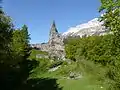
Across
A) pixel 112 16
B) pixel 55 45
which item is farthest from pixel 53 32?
pixel 112 16

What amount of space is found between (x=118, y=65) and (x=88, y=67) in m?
5.51

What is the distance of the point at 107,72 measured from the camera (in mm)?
22281

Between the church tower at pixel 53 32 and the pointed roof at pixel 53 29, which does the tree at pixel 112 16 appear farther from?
the pointed roof at pixel 53 29

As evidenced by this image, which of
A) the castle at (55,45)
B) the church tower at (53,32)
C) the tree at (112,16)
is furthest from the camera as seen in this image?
the church tower at (53,32)

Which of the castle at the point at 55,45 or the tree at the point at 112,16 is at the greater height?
the castle at the point at 55,45

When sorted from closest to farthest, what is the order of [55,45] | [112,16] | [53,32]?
[112,16], [55,45], [53,32]

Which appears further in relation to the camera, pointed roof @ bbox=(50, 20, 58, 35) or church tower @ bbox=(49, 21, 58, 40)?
pointed roof @ bbox=(50, 20, 58, 35)

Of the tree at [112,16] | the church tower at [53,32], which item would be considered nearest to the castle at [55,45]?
the church tower at [53,32]

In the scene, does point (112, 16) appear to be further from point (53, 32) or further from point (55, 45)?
point (53, 32)

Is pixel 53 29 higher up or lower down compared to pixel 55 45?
higher up

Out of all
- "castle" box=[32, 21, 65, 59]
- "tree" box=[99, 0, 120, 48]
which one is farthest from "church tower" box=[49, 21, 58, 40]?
"tree" box=[99, 0, 120, 48]

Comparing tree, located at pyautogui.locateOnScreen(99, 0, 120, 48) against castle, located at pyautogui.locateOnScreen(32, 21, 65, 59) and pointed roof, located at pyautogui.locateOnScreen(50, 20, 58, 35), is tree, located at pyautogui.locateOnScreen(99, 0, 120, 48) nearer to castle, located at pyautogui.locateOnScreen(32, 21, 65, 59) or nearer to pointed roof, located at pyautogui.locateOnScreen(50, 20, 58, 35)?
castle, located at pyautogui.locateOnScreen(32, 21, 65, 59)

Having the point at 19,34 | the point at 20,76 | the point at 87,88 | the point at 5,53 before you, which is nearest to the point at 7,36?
the point at 5,53

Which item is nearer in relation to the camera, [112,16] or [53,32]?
[112,16]
